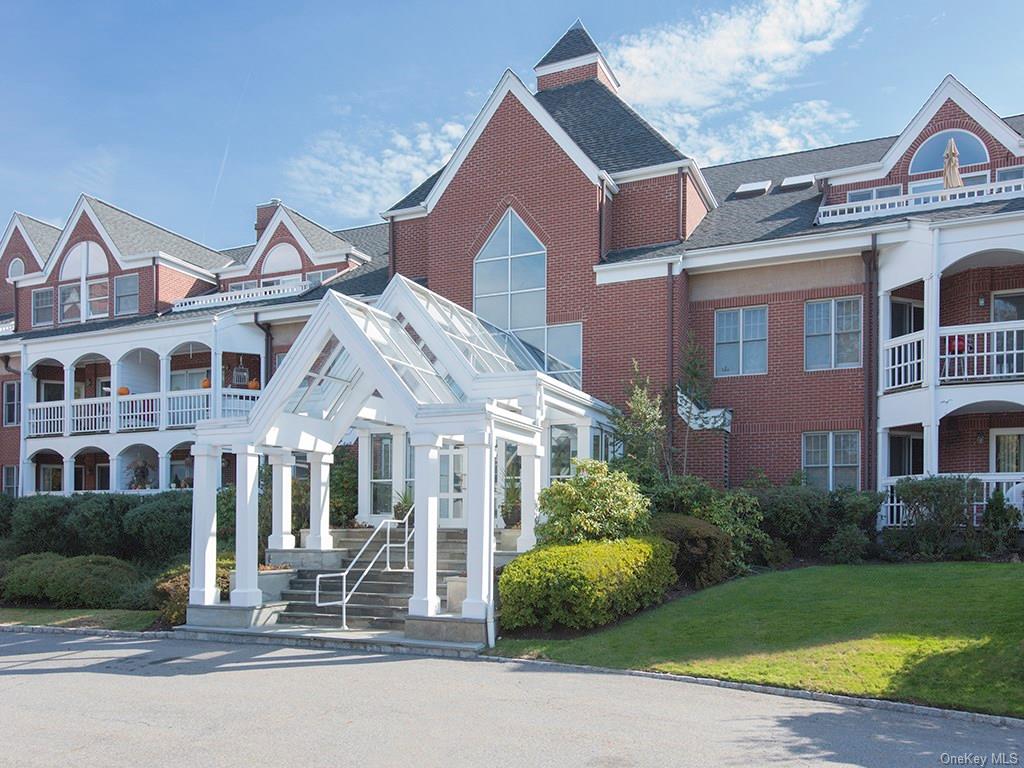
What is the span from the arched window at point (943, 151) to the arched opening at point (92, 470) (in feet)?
82.9

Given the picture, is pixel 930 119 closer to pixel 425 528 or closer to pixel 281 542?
pixel 425 528

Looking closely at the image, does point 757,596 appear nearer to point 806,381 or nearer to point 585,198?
point 806,381

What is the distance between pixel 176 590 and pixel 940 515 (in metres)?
13.2

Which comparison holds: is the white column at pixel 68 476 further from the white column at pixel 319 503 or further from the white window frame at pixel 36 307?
the white column at pixel 319 503

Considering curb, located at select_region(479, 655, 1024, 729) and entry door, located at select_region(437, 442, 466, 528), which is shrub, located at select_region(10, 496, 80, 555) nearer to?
entry door, located at select_region(437, 442, 466, 528)

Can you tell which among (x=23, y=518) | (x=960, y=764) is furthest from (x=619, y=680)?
(x=23, y=518)

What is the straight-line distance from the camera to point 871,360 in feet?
64.1

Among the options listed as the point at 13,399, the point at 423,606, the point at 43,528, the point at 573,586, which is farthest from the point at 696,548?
the point at 13,399

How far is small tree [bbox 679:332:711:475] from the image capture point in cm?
1941

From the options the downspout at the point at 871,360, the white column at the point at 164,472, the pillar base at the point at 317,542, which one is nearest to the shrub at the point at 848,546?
the downspout at the point at 871,360

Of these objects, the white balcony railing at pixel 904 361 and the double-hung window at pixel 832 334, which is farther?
the double-hung window at pixel 832 334

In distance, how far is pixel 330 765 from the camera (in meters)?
7.90

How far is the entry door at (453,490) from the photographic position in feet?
64.2

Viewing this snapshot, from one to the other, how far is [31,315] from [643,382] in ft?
75.4
